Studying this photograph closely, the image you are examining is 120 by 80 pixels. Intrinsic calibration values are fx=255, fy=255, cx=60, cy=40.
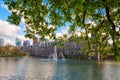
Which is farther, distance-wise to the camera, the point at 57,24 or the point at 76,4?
the point at 57,24

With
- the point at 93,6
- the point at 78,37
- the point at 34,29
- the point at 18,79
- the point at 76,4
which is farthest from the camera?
the point at 18,79

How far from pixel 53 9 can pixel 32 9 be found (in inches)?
43.5

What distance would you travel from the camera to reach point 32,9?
11.2m

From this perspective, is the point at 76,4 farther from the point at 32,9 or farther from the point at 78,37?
the point at 78,37

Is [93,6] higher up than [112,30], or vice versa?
[93,6]

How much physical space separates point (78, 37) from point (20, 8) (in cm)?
522

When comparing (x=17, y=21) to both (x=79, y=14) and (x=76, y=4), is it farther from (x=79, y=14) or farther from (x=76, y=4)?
(x=79, y=14)

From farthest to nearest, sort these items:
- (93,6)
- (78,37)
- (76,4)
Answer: (78,37), (93,6), (76,4)

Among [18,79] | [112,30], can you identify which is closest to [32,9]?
[112,30]

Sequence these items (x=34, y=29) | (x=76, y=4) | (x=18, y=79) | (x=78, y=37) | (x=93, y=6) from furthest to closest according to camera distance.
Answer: (x=18, y=79) < (x=78, y=37) < (x=34, y=29) < (x=93, y=6) < (x=76, y=4)

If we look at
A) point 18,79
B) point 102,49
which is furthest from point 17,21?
point 18,79

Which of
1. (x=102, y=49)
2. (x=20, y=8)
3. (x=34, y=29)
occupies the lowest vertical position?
(x=102, y=49)

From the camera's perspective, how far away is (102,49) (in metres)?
13.4

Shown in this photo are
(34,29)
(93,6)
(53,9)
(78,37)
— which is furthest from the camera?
(78,37)
